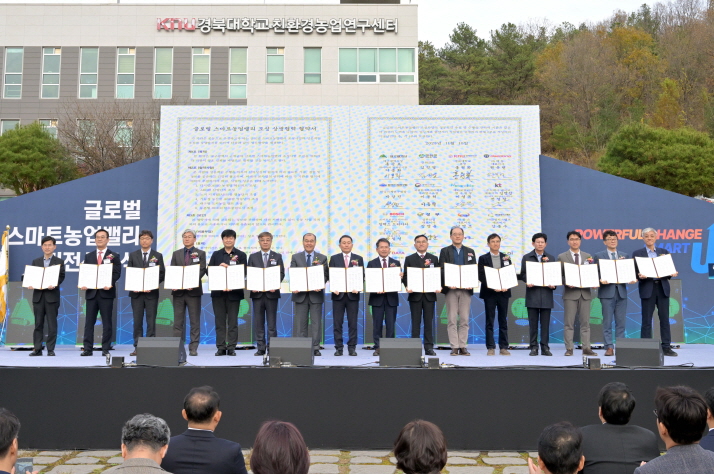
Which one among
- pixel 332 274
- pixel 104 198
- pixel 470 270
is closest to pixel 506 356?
pixel 470 270

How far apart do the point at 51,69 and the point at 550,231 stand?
1900cm

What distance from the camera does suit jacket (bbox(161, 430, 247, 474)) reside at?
8.24 ft

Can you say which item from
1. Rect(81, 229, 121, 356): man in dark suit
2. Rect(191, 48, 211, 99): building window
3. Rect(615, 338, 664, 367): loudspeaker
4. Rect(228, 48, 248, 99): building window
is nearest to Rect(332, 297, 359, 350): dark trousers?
Rect(81, 229, 121, 356): man in dark suit

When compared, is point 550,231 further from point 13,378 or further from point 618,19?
point 618,19

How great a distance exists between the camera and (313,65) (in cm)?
1947

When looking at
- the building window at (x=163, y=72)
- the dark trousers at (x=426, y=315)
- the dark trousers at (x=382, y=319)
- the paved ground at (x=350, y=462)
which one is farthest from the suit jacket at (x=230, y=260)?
the building window at (x=163, y=72)

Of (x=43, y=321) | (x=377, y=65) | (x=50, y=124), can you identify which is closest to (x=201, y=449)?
(x=43, y=321)

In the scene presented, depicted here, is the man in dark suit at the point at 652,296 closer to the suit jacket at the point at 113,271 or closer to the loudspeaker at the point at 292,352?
the loudspeaker at the point at 292,352

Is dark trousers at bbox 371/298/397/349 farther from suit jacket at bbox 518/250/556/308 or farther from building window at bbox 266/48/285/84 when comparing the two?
building window at bbox 266/48/285/84

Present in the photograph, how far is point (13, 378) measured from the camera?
464cm

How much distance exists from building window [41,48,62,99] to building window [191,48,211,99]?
4629 millimetres

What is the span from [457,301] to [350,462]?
9.12ft

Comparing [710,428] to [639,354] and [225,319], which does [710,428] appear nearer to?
[639,354]

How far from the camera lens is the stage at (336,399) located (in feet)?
15.0
